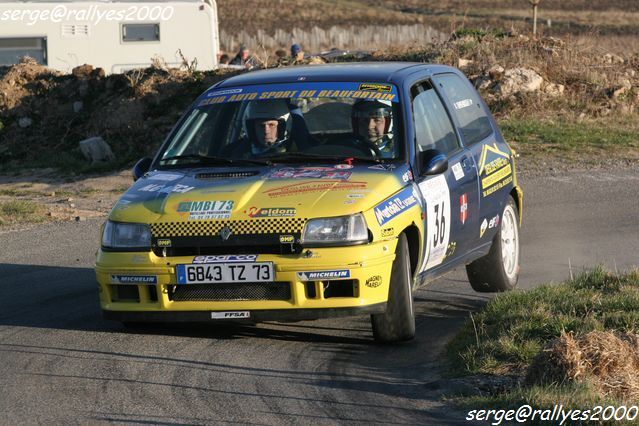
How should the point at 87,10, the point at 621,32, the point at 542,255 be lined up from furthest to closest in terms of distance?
the point at 621,32 → the point at 87,10 → the point at 542,255

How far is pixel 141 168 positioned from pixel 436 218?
205 centimetres

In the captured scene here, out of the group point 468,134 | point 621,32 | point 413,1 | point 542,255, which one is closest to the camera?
point 468,134

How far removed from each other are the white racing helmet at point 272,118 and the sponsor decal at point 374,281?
5.02ft

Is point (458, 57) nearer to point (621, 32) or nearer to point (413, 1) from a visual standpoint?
point (621, 32)

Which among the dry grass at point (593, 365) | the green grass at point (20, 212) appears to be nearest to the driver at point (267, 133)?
the dry grass at point (593, 365)

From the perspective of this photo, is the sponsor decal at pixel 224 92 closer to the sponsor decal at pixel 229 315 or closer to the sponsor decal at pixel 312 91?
the sponsor decal at pixel 312 91

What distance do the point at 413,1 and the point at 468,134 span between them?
66.3 m

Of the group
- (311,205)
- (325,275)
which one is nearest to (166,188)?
(311,205)

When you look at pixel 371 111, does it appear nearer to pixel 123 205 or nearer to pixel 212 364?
pixel 123 205

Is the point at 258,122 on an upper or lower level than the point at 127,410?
upper

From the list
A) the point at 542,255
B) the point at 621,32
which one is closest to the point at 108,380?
the point at 542,255

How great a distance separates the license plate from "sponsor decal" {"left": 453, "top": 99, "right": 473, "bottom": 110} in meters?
2.62

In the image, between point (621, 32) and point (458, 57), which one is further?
point (621, 32)

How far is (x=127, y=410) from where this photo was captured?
231 inches
